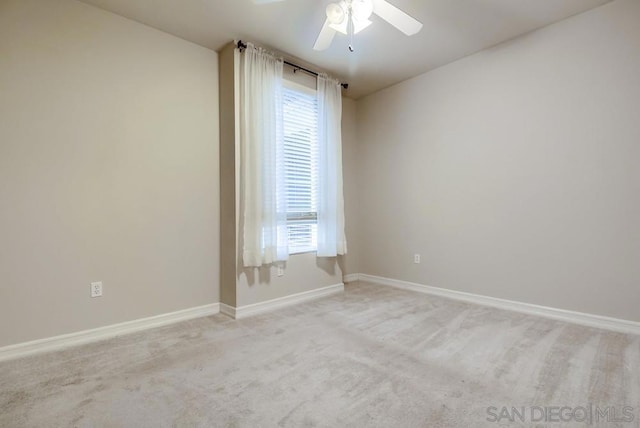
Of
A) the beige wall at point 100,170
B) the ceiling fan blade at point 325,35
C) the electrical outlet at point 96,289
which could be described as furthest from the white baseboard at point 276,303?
the ceiling fan blade at point 325,35

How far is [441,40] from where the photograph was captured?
3.26 metres

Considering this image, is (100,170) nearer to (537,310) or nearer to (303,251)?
(303,251)

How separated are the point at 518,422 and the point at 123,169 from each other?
3.27 metres

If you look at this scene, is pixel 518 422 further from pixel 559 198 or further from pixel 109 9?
pixel 109 9

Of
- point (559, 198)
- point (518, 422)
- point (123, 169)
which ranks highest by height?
point (123, 169)

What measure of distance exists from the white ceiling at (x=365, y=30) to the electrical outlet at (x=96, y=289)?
232 cm

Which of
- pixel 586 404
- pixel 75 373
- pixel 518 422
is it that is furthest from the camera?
pixel 75 373

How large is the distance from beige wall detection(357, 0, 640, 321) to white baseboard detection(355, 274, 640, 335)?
66 millimetres

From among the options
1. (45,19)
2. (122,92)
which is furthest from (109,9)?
(122,92)

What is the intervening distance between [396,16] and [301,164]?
1.91 metres

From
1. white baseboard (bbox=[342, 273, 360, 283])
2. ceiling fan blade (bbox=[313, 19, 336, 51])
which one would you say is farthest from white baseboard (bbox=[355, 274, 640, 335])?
ceiling fan blade (bbox=[313, 19, 336, 51])

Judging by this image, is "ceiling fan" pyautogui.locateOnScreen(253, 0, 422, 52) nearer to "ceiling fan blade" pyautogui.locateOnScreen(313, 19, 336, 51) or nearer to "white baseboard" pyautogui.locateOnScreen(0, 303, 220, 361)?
"ceiling fan blade" pyautogui.locateOnScreen(313, 19, 336, 51)

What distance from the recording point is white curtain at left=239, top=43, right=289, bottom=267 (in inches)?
127

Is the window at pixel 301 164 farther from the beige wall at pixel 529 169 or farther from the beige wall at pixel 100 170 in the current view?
the beige wall at pixel 529 169
